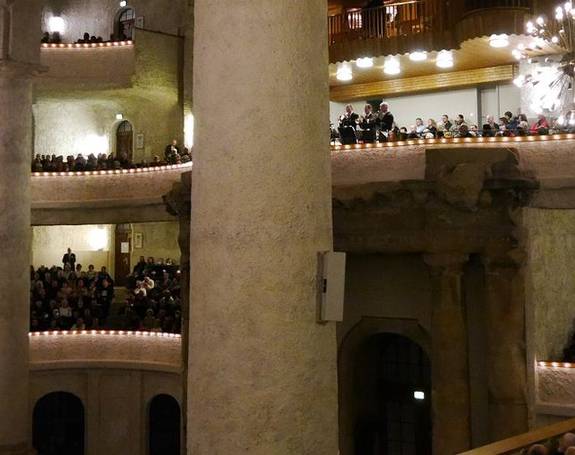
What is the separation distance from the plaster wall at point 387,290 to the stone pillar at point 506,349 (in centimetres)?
182

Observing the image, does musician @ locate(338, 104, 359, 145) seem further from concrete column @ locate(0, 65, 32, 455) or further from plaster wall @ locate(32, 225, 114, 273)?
plaster wall @ locate(32, 225, 114, 273)

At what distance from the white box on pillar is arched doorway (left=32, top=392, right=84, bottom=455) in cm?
1944

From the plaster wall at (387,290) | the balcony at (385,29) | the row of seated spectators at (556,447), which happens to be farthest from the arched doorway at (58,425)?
the row of seated spectators at (556,447)

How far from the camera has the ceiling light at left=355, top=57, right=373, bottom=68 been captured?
19.6 metres

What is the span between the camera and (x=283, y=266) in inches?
170

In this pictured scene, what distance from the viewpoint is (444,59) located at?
63.6 ft

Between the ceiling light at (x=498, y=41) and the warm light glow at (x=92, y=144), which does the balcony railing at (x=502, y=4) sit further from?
the warm light glow at (x=92, y=144)

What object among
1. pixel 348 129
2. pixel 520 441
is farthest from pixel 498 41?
pixel 520 441

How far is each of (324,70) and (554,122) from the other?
39.8 ft

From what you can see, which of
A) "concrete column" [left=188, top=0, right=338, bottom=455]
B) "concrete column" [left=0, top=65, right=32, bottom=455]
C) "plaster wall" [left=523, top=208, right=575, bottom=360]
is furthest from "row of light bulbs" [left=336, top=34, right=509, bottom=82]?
"concrete column" [left=188, top=0, right=338, bottom=455]

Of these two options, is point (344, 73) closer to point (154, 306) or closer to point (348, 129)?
point (348, 129)

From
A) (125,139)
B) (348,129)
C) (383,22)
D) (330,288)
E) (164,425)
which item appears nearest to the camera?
(330,288)

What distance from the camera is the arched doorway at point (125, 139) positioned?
27.9 m

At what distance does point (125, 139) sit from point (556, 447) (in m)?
23.8
